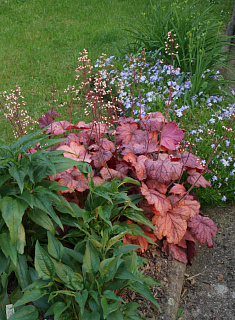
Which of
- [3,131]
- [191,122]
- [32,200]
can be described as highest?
[32,200]

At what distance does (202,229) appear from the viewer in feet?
8.61

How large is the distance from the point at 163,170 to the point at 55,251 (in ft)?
2.97

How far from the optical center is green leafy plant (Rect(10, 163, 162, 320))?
1.75 m

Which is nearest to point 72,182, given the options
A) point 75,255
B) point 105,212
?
point 105,212

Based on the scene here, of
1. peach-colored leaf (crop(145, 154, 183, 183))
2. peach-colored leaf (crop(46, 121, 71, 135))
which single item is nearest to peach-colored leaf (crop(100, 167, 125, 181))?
peach-colored leaf (crop(145, 154, 183, 183))

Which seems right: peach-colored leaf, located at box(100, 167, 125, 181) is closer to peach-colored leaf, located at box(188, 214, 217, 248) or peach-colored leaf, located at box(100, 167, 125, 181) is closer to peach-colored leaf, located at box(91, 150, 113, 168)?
peach-colored leaf, located at box(91, 150, 113, 168)

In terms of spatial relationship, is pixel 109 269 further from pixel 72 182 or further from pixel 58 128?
pixel 58 128

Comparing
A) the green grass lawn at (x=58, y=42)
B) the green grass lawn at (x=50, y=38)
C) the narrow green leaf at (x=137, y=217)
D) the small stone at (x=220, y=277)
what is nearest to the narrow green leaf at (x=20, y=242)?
the narrow green leaf at (x=137, y=217)

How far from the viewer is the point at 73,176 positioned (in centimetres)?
254

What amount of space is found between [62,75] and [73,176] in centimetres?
312

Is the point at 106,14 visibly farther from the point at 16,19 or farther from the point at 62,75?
the point at 62,75

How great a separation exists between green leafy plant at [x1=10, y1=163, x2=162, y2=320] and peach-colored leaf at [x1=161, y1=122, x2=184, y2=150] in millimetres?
692

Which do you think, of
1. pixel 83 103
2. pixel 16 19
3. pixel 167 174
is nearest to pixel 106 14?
pixel 16 19

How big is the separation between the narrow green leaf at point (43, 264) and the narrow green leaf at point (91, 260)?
0.17m
